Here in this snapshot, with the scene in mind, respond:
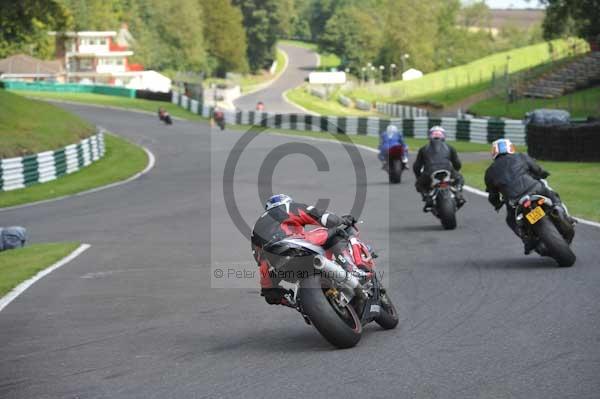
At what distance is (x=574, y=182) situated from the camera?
23078 mm

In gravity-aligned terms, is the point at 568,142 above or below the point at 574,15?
below

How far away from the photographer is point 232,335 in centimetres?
928

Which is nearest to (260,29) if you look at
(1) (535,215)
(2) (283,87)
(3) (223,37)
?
(3) (223,37)

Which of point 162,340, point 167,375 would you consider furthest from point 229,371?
point 162,340

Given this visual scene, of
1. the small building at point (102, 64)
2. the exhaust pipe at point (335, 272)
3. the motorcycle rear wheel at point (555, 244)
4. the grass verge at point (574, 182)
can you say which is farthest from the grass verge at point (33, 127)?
the small building at point (102, 64)

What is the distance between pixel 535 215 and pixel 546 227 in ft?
0.65

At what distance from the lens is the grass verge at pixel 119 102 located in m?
76.7

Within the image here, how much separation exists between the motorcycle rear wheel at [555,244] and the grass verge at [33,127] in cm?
2478

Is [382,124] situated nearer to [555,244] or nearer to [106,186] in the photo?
[106,186]

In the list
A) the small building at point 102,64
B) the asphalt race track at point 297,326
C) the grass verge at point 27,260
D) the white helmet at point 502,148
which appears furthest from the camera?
the small building at point 102,64

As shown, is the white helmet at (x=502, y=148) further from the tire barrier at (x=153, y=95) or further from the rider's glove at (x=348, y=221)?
the tire barrier at (x=153, y=95)

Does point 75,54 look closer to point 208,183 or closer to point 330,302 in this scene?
point 208,183

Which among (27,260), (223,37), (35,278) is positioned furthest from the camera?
(223,37)

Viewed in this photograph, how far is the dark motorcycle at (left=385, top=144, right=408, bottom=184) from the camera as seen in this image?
24.8 metres
